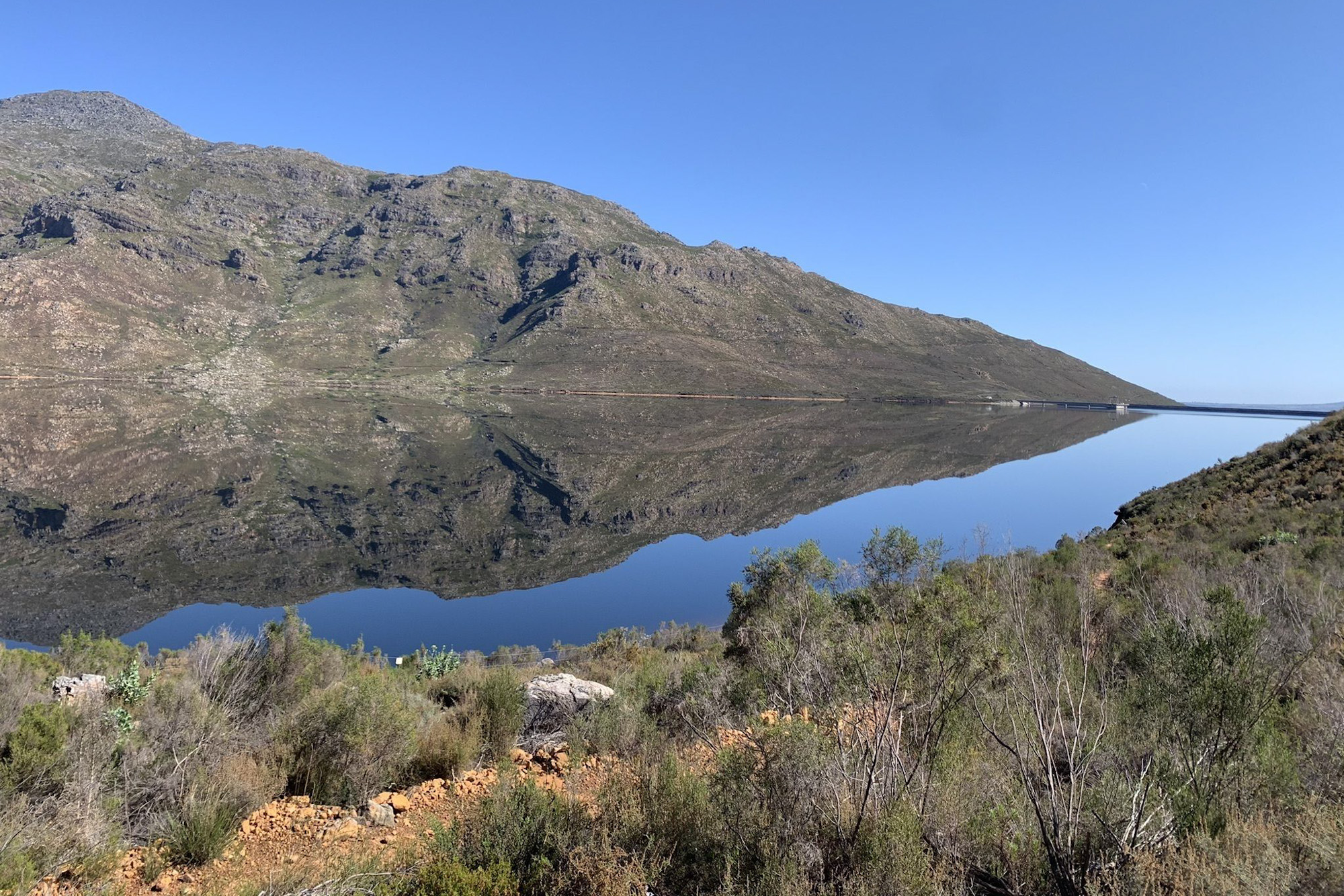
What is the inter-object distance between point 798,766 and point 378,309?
562 ft

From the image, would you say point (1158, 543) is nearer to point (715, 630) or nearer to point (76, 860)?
point (715, 630)

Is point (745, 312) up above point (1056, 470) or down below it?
above

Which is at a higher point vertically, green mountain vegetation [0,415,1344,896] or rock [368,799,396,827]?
green mountain vegetation [0,415,1344,896]

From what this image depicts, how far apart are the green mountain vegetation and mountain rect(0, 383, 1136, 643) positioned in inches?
502

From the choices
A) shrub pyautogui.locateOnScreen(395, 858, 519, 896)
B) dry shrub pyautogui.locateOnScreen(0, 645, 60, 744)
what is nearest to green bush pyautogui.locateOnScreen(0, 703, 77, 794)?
dry shrub pyautogui.locateOnScreen(0, 645, 60, 744)

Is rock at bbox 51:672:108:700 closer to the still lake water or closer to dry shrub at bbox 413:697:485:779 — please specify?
dry shrub at bbox 413:697:485:779

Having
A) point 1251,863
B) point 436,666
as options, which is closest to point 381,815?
point 436,666

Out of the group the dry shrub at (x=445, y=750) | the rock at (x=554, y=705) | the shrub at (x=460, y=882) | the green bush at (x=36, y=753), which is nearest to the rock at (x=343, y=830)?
the dry shrub at (x=445, y=750)

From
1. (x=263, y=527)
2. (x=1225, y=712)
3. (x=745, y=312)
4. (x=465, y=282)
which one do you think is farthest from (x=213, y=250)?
(x=1225, y=712)

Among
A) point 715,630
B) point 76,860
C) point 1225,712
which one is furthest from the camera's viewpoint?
point 715,630

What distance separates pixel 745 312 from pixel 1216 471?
160 m

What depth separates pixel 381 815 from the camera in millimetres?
5328

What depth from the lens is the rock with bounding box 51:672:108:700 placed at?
6.35 metres

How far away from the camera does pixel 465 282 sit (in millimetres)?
176375
